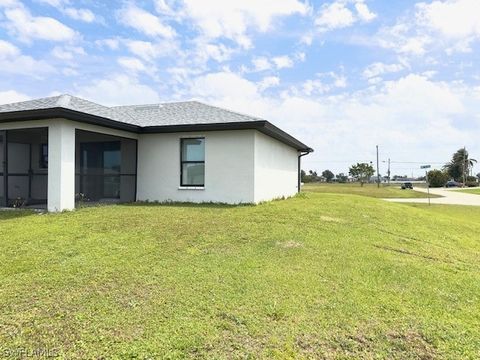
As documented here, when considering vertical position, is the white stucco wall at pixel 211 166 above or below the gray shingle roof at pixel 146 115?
below

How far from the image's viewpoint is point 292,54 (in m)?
15.3

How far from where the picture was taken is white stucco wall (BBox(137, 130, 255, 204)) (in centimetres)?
1210

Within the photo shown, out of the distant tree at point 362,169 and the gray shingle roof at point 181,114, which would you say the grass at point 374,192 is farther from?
the gray shingle roof at point 181,114

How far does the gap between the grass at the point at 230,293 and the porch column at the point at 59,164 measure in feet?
6.27

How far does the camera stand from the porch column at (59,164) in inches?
388

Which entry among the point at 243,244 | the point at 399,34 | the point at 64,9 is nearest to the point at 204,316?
the point at 243,244

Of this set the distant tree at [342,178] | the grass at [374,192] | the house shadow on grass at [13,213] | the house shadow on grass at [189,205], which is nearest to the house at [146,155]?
the house shadow on grass at [189,205]

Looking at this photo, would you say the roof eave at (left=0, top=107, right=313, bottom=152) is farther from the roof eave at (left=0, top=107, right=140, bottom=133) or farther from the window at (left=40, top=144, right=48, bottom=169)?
the window at (left=40, top=144, right=48, bottom=169)

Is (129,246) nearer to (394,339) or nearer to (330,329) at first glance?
(330,329)

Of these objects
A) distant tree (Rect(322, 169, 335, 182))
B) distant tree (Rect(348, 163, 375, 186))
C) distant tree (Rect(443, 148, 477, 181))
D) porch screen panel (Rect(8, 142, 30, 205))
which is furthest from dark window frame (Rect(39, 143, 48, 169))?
distant tree (Rect(322, 169, 335, 182))

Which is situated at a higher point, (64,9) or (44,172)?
(64,9)

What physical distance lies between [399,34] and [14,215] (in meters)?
13.6

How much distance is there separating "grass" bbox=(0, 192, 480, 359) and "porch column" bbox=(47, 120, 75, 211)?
1911 mm

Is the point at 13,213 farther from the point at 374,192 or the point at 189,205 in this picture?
the point at 374,192
